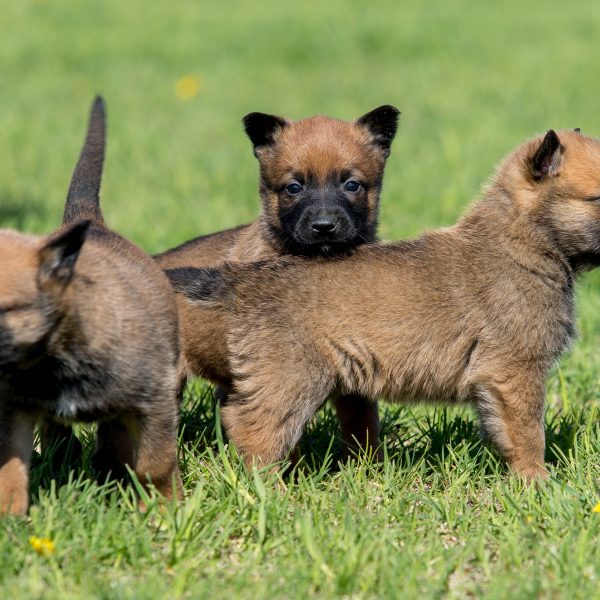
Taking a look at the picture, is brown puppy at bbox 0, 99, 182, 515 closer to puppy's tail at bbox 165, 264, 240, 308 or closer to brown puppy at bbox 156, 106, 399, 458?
puppy's tail at bbox 165, 264, 240, 308

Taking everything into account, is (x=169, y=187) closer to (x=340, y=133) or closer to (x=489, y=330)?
(x=340, y=133)

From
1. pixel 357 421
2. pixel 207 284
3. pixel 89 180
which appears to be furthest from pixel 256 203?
pixel 207 284

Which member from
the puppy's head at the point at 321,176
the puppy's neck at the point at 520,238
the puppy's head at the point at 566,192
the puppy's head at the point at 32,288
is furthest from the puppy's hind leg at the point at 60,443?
the puppy's head at the point at 566,192

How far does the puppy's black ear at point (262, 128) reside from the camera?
5.14 meters

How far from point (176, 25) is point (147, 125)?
4668 millimetres

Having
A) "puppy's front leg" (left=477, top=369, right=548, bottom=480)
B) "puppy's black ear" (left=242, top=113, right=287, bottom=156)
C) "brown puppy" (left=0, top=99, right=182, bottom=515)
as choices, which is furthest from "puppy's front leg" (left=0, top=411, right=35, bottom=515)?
"puppy's black ear" (left=242, top=113, right=287, bottom=156)

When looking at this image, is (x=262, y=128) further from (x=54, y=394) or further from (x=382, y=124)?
(x=54, y=394)

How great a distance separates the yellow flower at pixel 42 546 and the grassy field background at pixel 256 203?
0.02 meters

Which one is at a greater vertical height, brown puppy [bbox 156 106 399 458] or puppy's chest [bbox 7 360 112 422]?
brown puppy [bbox 156 106 399 458]

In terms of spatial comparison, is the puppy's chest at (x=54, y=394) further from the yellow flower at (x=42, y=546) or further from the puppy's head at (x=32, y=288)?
the yellow flower at (x=42, y=546)

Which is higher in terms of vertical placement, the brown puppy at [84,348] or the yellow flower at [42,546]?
the brown puppy at [84,348]

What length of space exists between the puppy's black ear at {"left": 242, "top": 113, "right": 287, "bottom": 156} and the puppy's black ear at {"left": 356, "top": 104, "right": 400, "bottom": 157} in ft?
1.26

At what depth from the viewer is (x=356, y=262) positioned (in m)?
4.21

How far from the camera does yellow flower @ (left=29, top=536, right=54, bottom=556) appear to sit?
3238mm
